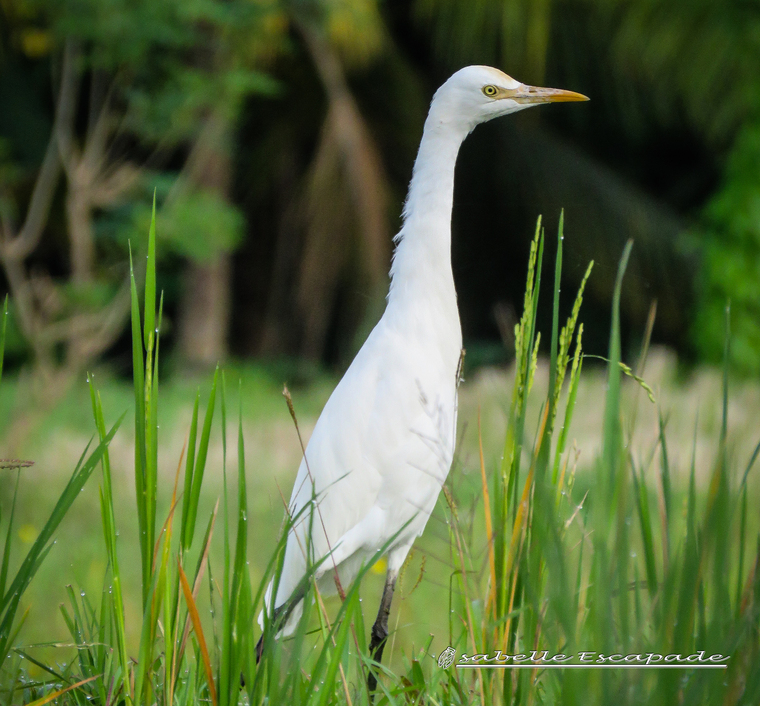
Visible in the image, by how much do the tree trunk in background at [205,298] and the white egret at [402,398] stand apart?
4.57 metres

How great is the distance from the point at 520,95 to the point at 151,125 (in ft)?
14.2

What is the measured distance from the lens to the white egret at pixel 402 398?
4.75 ft

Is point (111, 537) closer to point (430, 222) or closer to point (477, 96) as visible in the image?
point (430, 222)

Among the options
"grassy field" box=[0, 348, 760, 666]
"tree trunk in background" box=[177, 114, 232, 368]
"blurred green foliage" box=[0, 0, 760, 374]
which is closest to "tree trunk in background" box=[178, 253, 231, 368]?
"tree trunk in background" box=[177, 114, 232, 368]

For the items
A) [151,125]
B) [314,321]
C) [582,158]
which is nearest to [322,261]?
[314,321]

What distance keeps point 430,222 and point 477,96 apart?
0.23 meters

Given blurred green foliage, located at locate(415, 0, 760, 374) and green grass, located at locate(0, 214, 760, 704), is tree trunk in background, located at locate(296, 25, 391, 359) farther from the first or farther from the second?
green grass, located at locate(0, 214, 760, 704)

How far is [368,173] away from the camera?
568 centimetres

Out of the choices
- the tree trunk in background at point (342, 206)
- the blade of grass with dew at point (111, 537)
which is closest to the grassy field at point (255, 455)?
the tree trunk in background at point (342, 206)

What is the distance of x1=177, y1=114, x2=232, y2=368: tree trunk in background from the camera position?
6.04m

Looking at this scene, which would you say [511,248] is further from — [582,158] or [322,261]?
[322,261]

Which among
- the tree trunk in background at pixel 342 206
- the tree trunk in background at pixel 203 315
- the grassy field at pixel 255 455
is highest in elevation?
the tree trunk in background at pixel 342 206

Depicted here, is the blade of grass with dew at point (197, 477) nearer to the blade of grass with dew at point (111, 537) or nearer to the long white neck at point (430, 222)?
the blade of grass with dew at point (111, 537)

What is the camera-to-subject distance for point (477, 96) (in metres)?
1.42
